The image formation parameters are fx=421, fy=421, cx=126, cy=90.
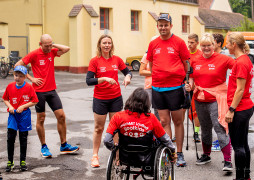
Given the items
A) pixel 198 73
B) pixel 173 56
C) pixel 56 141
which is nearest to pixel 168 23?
pixel 173 56

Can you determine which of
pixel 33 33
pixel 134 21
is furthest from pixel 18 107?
pixel 134 21

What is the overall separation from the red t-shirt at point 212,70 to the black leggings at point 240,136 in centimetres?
88

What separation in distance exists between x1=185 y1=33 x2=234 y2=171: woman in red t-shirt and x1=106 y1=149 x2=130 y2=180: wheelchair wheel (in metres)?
1.66

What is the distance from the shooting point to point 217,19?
46.2m

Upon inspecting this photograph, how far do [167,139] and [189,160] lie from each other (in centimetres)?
183

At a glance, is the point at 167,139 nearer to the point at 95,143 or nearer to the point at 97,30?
the point at 95,143

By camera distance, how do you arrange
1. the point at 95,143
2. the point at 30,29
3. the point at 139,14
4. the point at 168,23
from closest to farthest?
1. the point at 168,23
2. the point at 95,143
3. the point at 30,29
4. the point at 139,14

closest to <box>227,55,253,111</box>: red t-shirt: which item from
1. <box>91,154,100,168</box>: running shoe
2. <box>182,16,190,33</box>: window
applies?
<box>91,154,100,168</box>: running shoe

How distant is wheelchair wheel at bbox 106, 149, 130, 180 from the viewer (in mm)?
4216

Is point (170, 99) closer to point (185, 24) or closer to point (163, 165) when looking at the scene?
point (163, 165)

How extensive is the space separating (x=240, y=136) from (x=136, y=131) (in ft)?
4.25

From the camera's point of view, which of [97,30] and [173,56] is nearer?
[173,56]

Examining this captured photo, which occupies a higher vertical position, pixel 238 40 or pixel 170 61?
pixel 238 40

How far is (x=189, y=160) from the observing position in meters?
6.20
